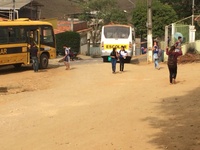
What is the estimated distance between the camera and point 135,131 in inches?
327

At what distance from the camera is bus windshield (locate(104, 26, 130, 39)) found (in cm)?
2809

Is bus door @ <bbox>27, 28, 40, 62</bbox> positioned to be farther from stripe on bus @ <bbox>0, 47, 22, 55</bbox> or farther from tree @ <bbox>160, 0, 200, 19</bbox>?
tree @ <bbox>160, 0, 200, 19</bbox>

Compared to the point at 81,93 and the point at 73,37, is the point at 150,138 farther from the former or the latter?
the point at 73,37

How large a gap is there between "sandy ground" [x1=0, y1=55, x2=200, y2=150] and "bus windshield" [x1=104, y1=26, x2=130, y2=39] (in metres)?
9.85

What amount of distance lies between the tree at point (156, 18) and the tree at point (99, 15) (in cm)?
282

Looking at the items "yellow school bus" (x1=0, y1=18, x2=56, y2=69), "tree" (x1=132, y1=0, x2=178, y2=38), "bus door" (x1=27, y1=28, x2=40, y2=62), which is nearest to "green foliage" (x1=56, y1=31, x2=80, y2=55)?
"tree" (x1=132, y1=0, x2=178, y2=38)

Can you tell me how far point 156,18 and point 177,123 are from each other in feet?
130

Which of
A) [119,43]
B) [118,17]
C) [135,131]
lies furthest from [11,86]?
A: [118,17]

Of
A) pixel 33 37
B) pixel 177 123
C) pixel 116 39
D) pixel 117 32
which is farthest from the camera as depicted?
pixel 117 32

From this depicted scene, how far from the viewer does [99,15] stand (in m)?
50.9

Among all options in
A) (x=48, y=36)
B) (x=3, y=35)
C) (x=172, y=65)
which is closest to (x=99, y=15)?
(x=48, y=36)

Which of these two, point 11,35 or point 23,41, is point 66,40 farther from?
point 11,35

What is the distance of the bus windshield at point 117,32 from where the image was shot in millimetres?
28094

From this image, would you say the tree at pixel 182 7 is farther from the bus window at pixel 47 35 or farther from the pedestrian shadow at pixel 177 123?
the pedestrian shadow at pixel 177 123
